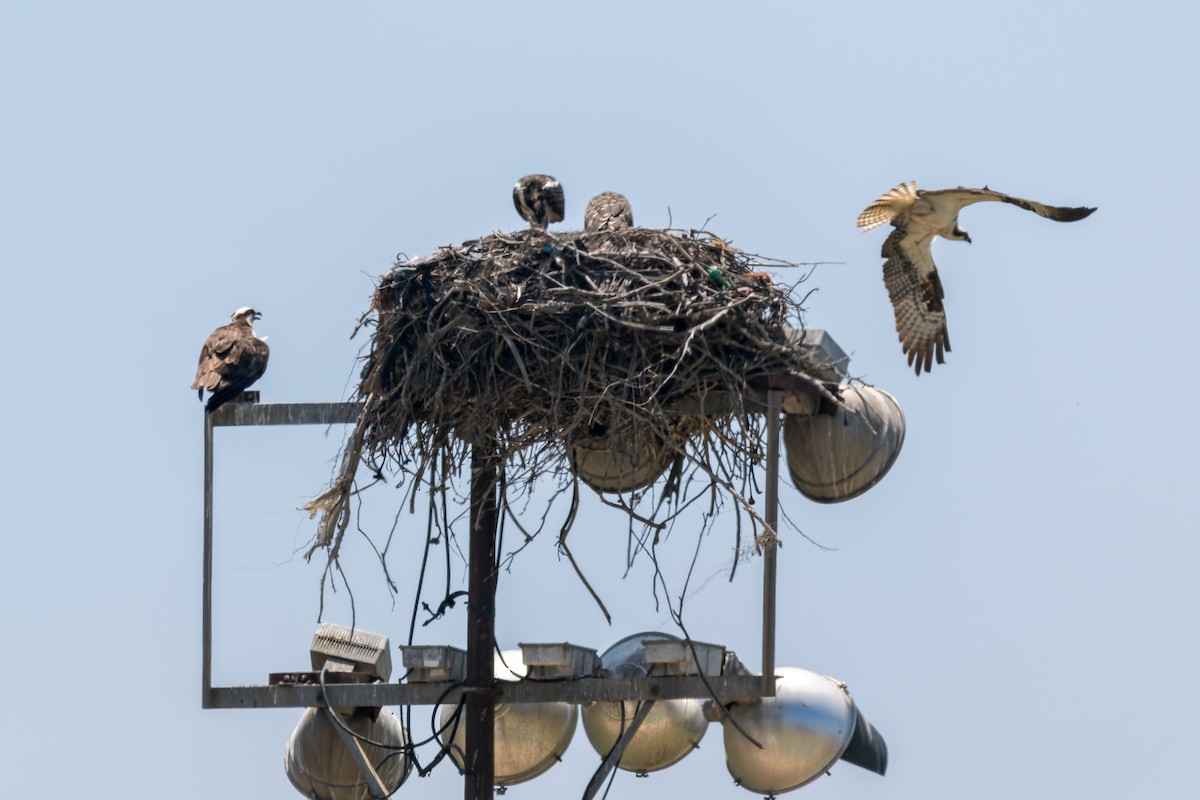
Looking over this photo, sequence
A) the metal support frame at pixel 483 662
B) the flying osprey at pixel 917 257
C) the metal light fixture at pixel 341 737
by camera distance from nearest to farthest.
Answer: the metal support frame at pixel 483 662, the metal light fixture at pixel 341 737, the flying osprey at pixel 917 257

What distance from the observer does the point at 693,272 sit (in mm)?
12547

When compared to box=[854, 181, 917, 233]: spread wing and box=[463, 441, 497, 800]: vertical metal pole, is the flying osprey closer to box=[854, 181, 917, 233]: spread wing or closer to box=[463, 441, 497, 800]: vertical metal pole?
box=[854, 181, 917, 233]: spread wing

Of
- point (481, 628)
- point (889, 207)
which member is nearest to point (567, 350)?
point (481, 628)

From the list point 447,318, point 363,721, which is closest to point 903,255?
point 447,318

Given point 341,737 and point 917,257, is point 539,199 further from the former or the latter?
point 341,737

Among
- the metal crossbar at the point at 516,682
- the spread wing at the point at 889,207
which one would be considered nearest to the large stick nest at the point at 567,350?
the metal crossbar at the point at 516,682

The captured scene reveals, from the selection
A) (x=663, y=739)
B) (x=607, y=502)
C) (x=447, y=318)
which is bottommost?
(x=663, y=739)

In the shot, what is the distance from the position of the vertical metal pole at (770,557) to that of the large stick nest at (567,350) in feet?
0.80

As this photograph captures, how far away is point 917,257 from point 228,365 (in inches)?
172

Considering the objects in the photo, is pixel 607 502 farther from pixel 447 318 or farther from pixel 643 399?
pixel 447 318

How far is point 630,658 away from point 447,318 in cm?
199

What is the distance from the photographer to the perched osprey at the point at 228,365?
1275cm

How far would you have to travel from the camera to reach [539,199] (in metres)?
15.1

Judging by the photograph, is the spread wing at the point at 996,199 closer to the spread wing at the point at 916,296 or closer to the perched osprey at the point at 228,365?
the spread wing at the point at 916,296
